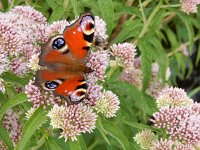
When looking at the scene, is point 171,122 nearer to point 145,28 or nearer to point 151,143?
point 151,143

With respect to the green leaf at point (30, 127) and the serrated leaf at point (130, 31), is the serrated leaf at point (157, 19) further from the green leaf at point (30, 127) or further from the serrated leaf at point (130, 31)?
the green leaf at point (30, 127)

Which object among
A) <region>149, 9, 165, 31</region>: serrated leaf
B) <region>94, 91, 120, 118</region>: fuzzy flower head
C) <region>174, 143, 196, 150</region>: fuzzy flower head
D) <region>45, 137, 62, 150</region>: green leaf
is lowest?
<region>174, 143, 196, 150</region>: fuzzy flower head

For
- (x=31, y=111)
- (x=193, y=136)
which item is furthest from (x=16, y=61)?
(x=193, y=136)

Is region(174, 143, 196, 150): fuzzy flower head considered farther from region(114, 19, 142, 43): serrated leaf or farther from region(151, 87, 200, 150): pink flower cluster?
region(114, 19, 142, 43): serrated leaf

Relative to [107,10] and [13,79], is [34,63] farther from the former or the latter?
[107,10]

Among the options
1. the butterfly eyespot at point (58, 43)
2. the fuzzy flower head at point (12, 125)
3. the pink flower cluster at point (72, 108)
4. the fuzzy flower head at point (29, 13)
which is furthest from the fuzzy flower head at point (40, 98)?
the fuzzy flower head at point (29, 13)

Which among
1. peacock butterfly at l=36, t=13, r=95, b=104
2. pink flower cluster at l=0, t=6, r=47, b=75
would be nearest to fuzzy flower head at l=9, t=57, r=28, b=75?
pink flower cluster at l=0, t=6, r=47, b=75

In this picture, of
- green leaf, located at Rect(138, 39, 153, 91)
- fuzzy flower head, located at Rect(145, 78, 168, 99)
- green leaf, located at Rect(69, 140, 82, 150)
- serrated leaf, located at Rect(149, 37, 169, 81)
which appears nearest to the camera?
green leaf, located at Rect(69, 140, 82, 150)
